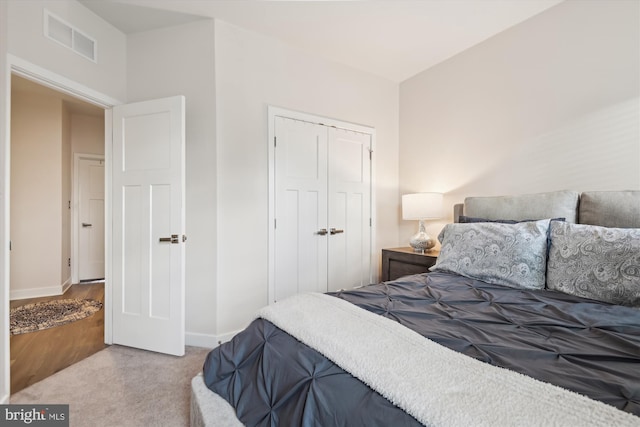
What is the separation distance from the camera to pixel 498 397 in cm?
66

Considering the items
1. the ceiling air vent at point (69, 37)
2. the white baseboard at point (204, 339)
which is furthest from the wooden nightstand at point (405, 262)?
the ceiling air vent at point (69, 37)

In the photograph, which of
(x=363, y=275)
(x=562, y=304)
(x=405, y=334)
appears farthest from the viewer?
(x=363, y=275)

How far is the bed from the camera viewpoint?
0.68 meters

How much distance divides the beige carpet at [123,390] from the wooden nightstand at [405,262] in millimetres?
1906

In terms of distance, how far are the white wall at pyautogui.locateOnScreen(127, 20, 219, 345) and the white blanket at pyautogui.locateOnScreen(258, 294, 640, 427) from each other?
167 cm

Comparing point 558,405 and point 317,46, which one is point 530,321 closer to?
point 558,405

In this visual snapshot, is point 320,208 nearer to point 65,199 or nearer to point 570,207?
point 570,207

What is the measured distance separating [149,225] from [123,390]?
117cm

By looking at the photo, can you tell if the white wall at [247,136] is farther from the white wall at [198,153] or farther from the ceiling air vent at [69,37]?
the ceiling air vent at [69,37]

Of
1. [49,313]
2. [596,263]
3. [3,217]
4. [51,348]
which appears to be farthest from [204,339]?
[596,263]

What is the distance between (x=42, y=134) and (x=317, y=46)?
3830mm

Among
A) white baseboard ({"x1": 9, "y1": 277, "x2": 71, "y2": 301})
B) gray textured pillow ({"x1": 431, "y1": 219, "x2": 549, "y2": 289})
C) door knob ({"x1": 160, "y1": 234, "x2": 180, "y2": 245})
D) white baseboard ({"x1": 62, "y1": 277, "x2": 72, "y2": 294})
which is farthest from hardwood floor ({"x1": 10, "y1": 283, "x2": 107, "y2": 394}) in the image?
gray textured pillow ({"x1": 431, "y1": 219, "x2": 549, "y2": 289})

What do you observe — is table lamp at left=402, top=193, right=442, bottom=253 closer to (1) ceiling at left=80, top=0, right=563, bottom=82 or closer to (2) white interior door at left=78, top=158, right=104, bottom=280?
(1) ceiling at left=80, top=0, right=563, bottom=82

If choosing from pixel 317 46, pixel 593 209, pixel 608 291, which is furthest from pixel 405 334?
pixel 317 46
